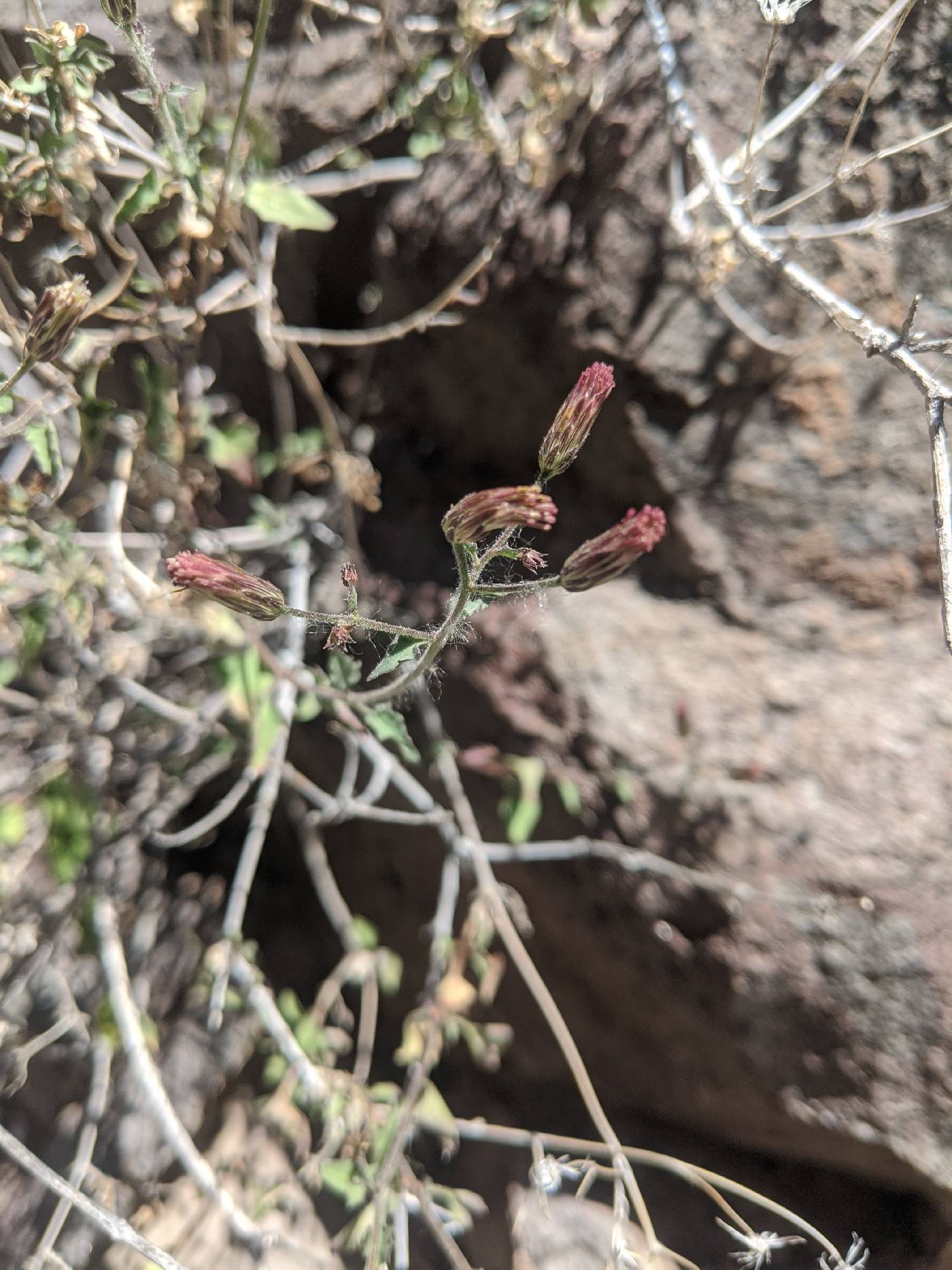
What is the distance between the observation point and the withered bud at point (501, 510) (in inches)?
34.8

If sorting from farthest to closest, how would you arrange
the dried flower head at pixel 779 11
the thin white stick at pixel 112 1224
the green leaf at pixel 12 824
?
the green leaf at pixel 12 824, the dried flower head at pixel 779 11, the thin white stick at pixel 112 1224

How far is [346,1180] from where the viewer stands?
154 centimetres

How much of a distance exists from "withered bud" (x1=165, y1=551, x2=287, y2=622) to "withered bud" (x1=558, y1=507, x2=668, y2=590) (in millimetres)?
340

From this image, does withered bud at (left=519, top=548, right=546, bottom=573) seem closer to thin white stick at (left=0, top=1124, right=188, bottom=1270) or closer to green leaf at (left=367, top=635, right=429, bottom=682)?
green leaf at (left=367, top=635, right=429, bottom=682)

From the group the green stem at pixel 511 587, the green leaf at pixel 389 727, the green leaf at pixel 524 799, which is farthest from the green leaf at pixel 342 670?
the green leaf at pixel 524 799

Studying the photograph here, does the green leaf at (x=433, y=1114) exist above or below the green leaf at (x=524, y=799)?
below

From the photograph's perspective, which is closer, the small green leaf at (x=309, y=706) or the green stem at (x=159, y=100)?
the green stem at (x=159, y=100)

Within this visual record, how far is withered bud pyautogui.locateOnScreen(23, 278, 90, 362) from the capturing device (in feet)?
3.51

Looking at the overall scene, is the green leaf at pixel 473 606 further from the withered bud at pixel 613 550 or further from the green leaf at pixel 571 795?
the green leaf at pixel 571 795

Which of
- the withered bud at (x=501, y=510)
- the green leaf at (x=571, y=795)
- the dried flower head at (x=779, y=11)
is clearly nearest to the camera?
the withered bud at (x=501, y=510)

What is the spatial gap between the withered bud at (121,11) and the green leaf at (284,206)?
332mm

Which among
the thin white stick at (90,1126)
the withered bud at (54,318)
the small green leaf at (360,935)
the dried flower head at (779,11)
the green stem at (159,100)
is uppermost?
the dried flower head at (779,11)

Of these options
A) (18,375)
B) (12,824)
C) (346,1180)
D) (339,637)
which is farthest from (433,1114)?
(18,375)

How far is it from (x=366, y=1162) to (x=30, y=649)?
1166 millimetres
